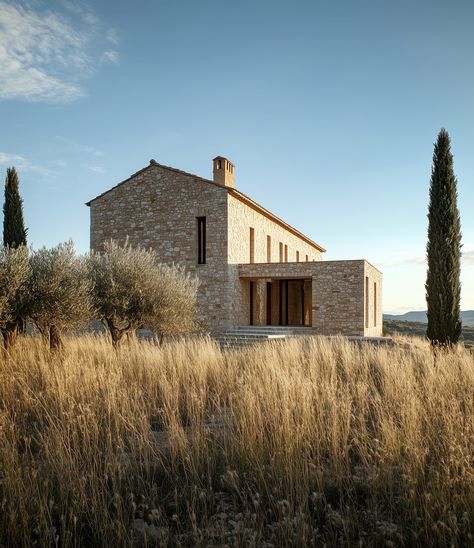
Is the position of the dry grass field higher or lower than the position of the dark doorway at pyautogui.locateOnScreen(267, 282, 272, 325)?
lower

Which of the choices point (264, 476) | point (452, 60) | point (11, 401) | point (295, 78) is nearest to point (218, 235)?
point (295, 78)

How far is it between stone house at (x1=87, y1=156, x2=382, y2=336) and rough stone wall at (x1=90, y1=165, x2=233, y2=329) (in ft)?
0.13

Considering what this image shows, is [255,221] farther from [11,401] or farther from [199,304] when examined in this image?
[11,401]

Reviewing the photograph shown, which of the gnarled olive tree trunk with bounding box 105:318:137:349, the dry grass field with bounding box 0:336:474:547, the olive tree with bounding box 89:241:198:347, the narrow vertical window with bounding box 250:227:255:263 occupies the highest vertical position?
the narrow vertical window with bounding box 250:227:255:263

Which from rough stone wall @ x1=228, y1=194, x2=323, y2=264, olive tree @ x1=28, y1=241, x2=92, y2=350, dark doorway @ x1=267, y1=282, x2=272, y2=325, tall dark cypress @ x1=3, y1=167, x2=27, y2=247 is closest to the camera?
olive tree @ x1=28, y1=241, x2=92, y2=350

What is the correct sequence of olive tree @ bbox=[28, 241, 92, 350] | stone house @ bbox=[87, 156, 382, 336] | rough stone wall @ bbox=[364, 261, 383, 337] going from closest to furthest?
olive tree @ bbox=[28, 241, 92, 350]
stone house @ bbox=[87, 156, 382, 336]
rough stone wall @ bbox=[364, 261, 383, 337]

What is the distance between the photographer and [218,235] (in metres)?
15.9

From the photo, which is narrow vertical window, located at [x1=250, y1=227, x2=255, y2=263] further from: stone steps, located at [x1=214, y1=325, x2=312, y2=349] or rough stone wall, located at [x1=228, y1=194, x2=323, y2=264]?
stone steps, located at [x1=214, y1=325, x2=312, y2=349]

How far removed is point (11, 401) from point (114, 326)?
15.5ft

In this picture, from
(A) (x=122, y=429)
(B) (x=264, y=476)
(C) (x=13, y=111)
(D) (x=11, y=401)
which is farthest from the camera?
(C) (x=13, y=111)

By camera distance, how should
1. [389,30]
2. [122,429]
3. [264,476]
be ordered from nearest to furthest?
[264,476] → [122,429] → [389,30]

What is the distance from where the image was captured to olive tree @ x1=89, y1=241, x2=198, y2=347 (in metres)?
8.97

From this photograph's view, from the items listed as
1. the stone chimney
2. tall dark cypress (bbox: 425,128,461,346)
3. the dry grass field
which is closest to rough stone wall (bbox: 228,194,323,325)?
the stone chimney

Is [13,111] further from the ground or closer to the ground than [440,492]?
further from the ground
